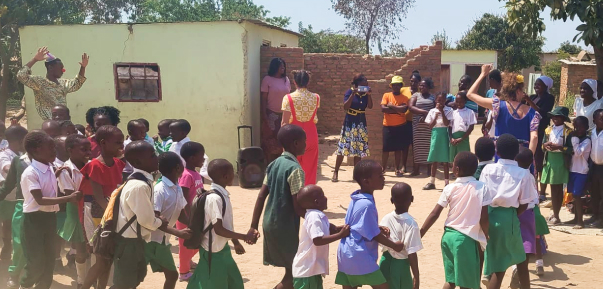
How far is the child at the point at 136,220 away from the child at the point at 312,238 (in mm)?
723

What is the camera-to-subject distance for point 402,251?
141 inches

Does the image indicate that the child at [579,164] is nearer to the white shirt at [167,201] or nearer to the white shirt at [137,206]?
the white shirt at [167,201]

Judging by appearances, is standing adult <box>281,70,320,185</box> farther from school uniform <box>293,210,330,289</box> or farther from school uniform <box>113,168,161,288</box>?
school uniform <box>113,168,161,288</box>

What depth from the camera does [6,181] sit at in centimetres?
454

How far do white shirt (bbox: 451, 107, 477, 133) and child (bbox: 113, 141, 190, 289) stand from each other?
221 inches

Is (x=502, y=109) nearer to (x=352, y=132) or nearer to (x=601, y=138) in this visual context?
(x=601, y=138)

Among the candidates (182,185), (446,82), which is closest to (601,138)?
(182,185)

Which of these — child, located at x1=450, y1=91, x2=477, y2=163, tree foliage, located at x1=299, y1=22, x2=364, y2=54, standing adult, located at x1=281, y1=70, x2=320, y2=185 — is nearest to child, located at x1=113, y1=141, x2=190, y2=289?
standing adult, located at x1=281, y1=70, x2=320, y2=185

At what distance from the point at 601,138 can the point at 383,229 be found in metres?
3.88

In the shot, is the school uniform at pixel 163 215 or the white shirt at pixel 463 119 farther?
Answer: the white shirt at pixel 463 119

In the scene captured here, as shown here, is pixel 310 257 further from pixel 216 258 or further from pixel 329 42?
pixel 329 42

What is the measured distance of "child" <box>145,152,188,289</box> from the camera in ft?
12.7

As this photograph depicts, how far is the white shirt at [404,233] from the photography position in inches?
139

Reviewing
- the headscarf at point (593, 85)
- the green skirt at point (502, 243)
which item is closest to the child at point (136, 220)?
the green skirt at point (502, 243)
